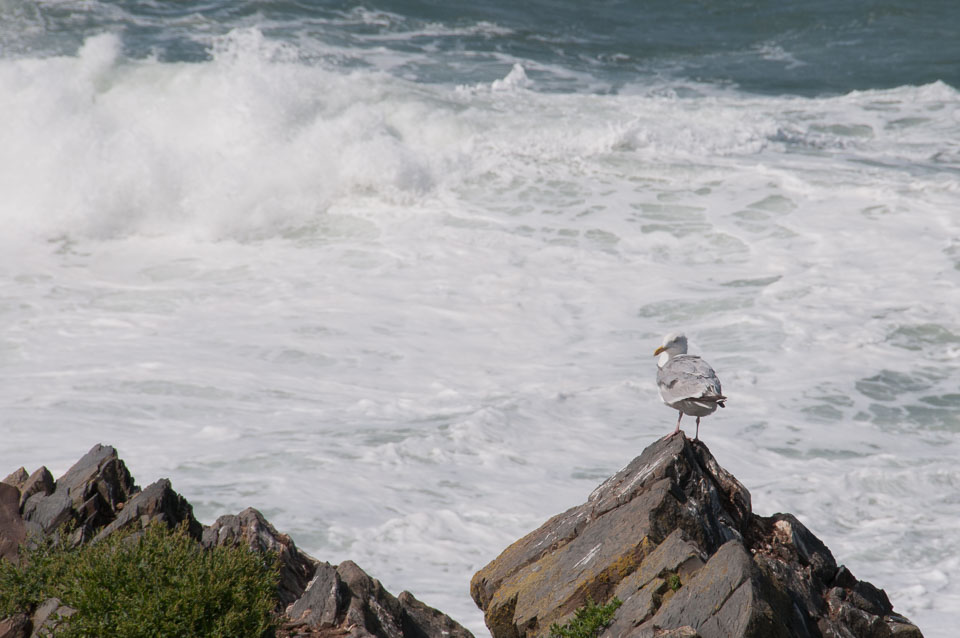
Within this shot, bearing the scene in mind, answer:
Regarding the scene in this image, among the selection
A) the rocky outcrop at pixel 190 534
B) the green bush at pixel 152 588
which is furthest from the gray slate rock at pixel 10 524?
the green bush at pixel 152 588

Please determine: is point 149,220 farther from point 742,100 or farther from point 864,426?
point 742,100

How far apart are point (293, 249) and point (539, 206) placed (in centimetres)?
491

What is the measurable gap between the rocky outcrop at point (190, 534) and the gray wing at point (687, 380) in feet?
6.94

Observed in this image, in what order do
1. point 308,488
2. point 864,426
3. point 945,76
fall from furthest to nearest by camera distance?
point 945,76, point 864,426, point 308,488

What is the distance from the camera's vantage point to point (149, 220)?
739 inches

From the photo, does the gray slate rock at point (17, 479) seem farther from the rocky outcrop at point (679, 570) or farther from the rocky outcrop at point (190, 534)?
the rocky outcrop at point (679, 570)

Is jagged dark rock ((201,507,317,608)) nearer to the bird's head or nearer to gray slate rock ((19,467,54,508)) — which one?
gray slate rock ((19,467,54,508))

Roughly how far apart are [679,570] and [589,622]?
0.56 metres

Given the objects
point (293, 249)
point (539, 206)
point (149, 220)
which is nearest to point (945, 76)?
point (539, 206)

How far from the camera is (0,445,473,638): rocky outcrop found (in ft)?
18.6

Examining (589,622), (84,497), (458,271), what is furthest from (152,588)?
(458,271)

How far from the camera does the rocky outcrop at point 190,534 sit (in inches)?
223

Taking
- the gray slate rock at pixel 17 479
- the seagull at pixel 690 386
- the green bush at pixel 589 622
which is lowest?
the gray slate rock at pixel 17 479

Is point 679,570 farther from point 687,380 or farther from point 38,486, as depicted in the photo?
point 38,486
